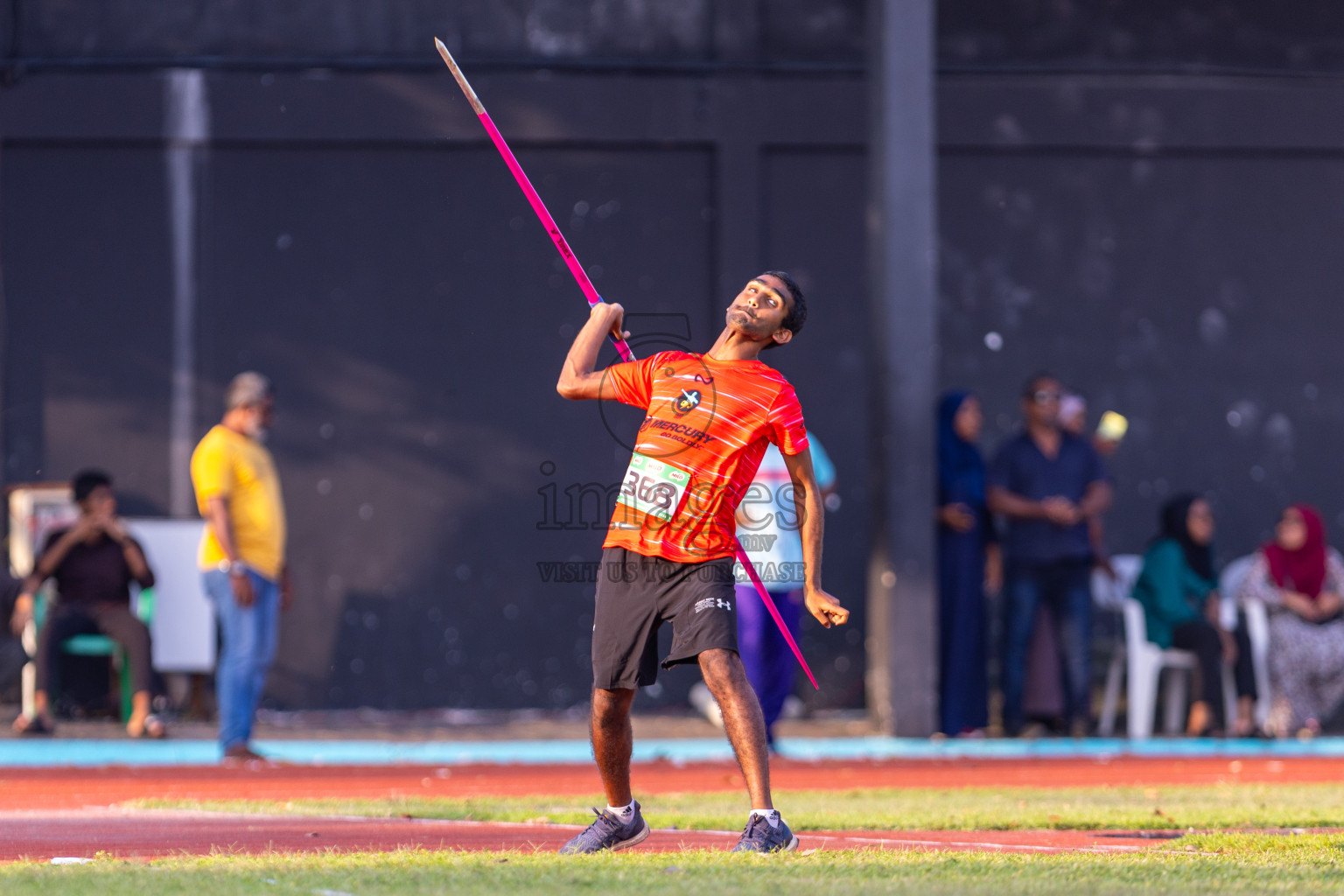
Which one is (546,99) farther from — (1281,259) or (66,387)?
(1281,259)

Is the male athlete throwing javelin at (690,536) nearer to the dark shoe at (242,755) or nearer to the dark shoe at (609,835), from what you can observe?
the dark shoe at (609,835)

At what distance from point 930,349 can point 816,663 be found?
2553mm

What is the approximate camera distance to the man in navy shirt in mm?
10961

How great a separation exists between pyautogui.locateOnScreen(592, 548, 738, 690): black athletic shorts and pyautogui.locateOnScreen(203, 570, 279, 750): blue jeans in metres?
4.62

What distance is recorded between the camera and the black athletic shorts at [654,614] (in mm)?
5191

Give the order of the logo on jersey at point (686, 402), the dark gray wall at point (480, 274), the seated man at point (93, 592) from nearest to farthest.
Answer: the logo on jersey at point (686, 402)
the seated man at point (93, 592)
the dark gray wall at point (480, 274)

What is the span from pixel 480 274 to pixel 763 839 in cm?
769

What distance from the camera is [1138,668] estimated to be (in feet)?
37.4

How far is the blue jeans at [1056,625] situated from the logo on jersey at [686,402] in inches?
242

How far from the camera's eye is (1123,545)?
12.4 m

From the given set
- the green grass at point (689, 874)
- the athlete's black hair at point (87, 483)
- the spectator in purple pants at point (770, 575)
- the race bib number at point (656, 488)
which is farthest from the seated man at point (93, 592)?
the race bib number at point (656, 488)

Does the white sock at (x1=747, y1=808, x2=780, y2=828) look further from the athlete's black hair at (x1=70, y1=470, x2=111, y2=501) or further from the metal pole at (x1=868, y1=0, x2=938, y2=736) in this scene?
the athlete's black hair at (x1=70, y1=470, x2=111, y2=501)

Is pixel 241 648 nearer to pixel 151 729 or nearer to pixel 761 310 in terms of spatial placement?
pixel 151 729

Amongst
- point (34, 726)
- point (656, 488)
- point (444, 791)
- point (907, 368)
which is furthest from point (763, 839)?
point (34, 726)
